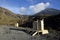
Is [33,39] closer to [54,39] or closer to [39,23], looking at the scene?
A: [54,39]

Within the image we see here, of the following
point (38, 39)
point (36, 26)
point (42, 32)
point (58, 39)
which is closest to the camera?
point (58, 39)

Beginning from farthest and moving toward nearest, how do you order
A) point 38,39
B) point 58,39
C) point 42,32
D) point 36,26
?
point 36,26, point 42,32, point 38,39, point 58,39

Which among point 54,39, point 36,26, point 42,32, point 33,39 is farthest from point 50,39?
point 36,26

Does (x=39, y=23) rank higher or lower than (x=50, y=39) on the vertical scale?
higher

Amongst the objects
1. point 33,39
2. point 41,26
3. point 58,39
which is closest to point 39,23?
point 41,26

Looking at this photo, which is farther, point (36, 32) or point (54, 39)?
point (36, 32)

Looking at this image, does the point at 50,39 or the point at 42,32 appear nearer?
the point at 50,39

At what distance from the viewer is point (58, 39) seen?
1118 centimetres

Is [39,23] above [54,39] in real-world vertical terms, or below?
above

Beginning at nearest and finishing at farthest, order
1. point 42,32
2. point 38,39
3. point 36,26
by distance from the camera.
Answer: point 38,39, point 42,32, point 36,26

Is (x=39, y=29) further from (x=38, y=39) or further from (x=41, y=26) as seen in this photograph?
(x=38, y=39)

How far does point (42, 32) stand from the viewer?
15.3 meters

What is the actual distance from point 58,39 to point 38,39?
1494 mm

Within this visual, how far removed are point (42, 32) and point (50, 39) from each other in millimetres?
3654
